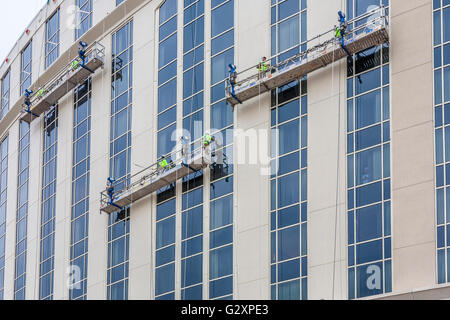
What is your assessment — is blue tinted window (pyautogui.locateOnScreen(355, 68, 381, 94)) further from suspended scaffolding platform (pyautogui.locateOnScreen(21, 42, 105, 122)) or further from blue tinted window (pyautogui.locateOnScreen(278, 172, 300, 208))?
suspended scaffolding platform (pyautogui.locateOnScreen(21, 42, 105, 122))

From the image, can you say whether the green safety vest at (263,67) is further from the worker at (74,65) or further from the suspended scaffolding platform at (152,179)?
the worker at (74,65)

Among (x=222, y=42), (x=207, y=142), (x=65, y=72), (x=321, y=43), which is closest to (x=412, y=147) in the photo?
(x=321, y=43)

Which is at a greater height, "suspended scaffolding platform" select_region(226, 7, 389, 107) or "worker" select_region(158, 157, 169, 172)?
"suspended scaffolding platform" select_region(226, 7, 389, 107)

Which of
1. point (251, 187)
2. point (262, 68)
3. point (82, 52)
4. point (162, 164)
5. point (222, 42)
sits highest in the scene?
point (82, 52)

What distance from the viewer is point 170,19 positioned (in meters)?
56.5

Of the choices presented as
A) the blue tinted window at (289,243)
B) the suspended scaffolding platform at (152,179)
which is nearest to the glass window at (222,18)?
the suspended scaffolding platform at (152,179)

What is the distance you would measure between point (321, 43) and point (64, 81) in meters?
24.3

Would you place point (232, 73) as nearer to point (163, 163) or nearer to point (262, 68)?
point (262, 68)

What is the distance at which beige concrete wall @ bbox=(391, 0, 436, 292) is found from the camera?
3884 centimetres

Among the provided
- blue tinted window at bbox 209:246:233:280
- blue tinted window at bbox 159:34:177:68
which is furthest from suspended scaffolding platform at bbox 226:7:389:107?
blue tinted window at bbox 209:246:233:280

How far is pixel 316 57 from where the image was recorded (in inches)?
1768

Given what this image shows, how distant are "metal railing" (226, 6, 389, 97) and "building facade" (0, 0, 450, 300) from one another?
1.51 ft

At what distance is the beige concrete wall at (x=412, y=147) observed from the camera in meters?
38.8

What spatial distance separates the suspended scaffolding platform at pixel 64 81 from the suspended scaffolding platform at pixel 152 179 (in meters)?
9.68
